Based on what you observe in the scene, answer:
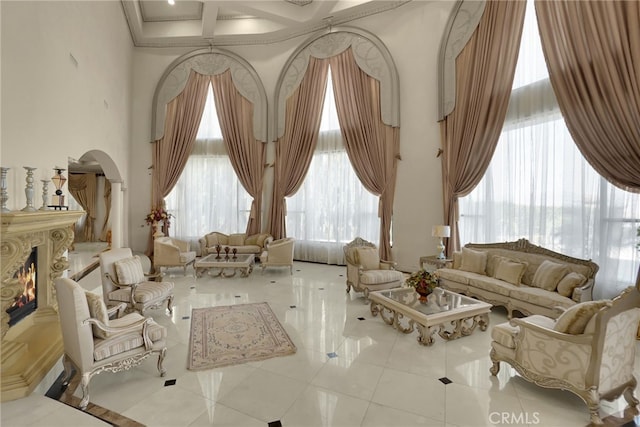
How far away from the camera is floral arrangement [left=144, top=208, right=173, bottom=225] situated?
8.53 metres

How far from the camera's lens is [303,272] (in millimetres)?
7371

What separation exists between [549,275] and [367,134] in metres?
4.63

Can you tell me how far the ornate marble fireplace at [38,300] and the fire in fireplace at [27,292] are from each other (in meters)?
0.05

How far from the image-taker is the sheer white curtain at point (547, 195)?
420 cm

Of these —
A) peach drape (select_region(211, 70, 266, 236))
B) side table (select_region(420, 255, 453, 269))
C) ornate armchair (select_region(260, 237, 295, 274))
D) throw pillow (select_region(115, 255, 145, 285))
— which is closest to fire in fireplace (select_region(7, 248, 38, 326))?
throw pillow (select_region(115, 255, 145, 285))

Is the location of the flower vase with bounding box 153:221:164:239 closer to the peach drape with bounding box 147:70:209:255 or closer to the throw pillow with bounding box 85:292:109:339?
the peach drape with bounding box 147:70:209:255

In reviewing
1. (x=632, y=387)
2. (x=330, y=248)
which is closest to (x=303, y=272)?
(x=330, y=248)

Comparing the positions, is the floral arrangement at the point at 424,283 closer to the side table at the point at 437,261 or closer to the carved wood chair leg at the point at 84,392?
the side table at the point at 437,261

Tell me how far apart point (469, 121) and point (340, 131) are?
3.14m

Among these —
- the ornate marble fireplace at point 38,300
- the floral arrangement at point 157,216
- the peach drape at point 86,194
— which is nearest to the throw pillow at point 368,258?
the ornate marble fireplace at point 38,300

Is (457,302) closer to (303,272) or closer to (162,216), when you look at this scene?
(303,272)

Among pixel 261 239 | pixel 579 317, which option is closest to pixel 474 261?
pixel 579 317

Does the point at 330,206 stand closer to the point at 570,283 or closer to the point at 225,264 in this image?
the point at 225,264

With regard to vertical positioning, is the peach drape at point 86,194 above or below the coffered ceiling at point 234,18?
below
